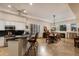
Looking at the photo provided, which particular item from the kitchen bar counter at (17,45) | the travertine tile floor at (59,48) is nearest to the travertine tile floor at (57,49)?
the travertine tile floor at (59,48)

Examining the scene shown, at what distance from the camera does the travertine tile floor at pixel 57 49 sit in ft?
7.86

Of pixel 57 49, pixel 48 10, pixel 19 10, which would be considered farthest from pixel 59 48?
pixel 19 10

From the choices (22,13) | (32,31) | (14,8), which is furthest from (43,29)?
(14,8)

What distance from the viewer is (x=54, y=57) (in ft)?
7.98

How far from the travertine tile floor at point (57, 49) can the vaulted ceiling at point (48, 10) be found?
0.43 metres

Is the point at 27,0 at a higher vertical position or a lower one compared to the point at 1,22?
higher

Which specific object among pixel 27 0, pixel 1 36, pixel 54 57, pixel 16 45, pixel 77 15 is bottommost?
pixel 54 57

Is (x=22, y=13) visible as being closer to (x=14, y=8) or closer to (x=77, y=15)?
(x=14, y=8)

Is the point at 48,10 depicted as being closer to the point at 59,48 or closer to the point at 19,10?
the point at 19,10

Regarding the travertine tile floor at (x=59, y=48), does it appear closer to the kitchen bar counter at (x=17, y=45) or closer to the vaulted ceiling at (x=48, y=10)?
the kitchen bar counter at (x=17, y=45)

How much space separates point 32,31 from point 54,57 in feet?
1.99

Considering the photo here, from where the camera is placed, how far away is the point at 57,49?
2441 millimetres

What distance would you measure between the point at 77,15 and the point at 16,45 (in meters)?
1.22

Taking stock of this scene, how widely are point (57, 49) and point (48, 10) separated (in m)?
0.71
